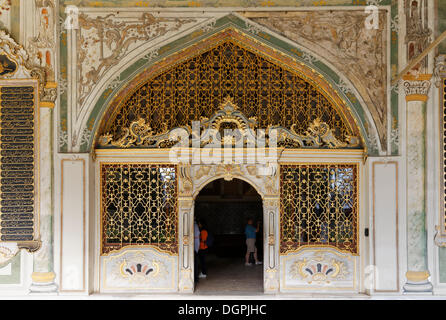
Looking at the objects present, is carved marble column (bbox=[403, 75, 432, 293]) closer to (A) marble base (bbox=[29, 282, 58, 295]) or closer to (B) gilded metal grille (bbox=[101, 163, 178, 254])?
(B) gilded metal grille (bbox=[101, 163, 178, 254])

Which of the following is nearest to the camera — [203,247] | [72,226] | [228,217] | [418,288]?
[418,288]

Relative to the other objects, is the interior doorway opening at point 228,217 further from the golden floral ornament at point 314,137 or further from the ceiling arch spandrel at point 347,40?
the ceiling arch spandrel at point 347,40

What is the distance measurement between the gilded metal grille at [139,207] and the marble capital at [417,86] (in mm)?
3469

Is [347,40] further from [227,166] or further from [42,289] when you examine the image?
[42,289]

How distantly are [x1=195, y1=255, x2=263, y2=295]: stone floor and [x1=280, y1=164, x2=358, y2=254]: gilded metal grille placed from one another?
2.87 feet

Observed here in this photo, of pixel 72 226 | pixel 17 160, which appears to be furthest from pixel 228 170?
pixel 17 160

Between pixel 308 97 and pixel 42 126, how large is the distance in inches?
150

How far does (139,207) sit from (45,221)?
1309mm

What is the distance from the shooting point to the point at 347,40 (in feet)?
22.5

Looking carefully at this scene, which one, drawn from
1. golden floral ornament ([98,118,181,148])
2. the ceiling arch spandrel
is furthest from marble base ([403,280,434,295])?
golden floral ornament ([98,118,181,148])

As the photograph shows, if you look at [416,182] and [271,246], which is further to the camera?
[271,246]

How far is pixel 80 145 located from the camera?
270 inches

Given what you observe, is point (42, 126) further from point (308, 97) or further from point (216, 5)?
point (308, 97)

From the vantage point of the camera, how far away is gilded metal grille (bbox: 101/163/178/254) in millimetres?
7059
